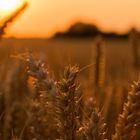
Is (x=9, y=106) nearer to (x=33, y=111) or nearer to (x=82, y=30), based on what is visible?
(x=33, y=111)

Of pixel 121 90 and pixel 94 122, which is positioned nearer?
pixel 94 122

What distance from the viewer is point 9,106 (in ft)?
4.63

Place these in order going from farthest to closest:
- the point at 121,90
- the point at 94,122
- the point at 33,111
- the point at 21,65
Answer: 1. the point at 21,65
2. the point at 121,90
3. the point at 33,111
4. the point at 94,122

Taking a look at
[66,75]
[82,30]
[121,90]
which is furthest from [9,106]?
[82,30]

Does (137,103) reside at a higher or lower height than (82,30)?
lower

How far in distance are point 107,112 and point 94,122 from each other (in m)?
0.71

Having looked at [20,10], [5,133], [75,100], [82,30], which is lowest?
[5,133]

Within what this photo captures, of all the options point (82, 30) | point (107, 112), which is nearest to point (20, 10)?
point (107, 112)

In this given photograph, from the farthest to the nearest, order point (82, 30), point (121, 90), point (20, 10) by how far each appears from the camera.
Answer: point (82, 30), point (121, 90), point (20, 10)

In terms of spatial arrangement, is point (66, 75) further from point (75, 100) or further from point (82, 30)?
point (82, 30)

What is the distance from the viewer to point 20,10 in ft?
4.11

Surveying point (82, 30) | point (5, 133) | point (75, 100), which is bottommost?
point (5, 133)

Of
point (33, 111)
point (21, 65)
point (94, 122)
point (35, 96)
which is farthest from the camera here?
point (21, 65)

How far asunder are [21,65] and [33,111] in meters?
0.74
